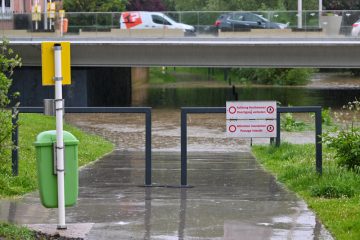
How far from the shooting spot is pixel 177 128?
108 ft

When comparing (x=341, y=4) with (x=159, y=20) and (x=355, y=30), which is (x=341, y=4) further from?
(x=355, y=30)

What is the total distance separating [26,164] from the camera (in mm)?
16047

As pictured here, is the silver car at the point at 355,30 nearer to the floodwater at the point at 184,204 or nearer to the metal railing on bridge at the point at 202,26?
the metal railing on bridge at the point at 202,26

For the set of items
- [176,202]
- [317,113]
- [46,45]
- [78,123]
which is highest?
[46,45]

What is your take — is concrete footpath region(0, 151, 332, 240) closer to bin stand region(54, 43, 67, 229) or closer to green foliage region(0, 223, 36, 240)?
bin stand region(54, 43, 67, 229)

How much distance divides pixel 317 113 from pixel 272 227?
12.1 ft

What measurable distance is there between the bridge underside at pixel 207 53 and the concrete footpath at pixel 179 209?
25.7 m

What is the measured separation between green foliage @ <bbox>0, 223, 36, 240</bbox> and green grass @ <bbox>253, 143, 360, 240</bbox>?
10.5 feet

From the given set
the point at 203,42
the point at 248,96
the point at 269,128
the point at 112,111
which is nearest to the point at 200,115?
the point at 203,42

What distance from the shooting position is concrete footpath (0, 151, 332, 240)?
9.92 metres

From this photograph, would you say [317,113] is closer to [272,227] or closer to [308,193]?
[308,193]

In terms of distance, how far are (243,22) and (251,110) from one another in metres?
28.2

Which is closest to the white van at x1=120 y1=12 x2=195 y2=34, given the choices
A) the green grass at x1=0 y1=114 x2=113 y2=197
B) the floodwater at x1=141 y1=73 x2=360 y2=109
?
the floodwater at x1=141 y1=73 x2=360 y2=109

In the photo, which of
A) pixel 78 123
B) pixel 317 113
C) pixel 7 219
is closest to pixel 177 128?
pixel 78 123
